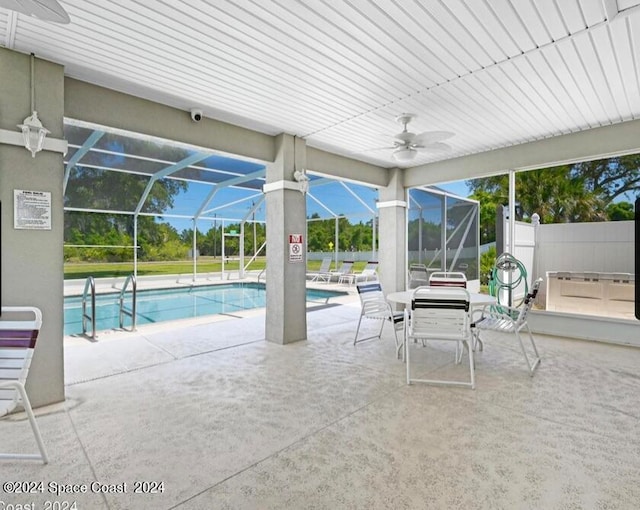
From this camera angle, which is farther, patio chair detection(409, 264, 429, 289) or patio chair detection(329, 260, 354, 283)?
patio chair detection(329, 260, 354, 283)

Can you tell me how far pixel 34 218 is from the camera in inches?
111

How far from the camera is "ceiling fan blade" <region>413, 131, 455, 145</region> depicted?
11.8 ft

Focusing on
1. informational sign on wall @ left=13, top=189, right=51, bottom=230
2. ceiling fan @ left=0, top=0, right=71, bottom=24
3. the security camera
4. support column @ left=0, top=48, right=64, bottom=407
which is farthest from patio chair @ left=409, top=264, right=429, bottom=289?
ceiling fan @ left=0, top=0, right=71, bottom=24

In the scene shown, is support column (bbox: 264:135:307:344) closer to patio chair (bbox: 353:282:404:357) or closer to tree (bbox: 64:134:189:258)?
patio chair (bbox: 353:282:404:357)

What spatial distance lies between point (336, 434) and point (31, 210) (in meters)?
2.85

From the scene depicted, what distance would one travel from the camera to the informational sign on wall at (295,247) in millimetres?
4799

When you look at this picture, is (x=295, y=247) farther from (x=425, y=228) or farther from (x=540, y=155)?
(x=425, y=228)

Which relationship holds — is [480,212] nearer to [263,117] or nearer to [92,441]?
[263,117]

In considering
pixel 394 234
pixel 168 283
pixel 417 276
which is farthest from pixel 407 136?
pixel 168 283

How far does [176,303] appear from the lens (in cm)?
927

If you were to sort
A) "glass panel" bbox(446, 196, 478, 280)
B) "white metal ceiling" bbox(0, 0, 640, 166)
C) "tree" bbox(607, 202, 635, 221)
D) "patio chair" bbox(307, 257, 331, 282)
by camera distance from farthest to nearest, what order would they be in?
"patio chair" bbox(307, 257, 331, 282), "glass panel" bbox(446, 196, 478, 280), "tree" bbox(607, 202, 635, 221), "white metal ceiling" bbox(0, 0, 640, 166)

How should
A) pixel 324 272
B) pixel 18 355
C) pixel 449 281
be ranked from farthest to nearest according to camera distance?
1. pixel 324 272
2. pixel 449 281
3. pixel 18 355

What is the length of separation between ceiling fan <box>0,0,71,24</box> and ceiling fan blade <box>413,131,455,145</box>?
119 inches

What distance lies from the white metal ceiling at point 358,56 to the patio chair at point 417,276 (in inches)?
137
